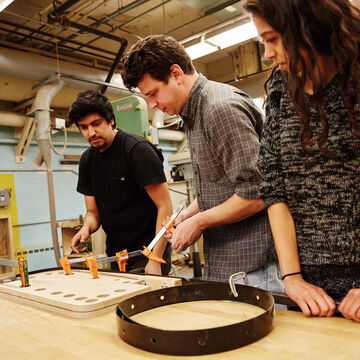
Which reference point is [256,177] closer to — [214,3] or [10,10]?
[214,3]

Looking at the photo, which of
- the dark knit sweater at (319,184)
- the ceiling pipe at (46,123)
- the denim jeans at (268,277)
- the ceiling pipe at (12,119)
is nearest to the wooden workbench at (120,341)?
the dark knit sweater at (319,184)

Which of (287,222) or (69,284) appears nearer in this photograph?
(287,222)

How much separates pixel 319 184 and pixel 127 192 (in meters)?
1.05

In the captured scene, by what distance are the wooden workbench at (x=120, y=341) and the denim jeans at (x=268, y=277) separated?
329mm

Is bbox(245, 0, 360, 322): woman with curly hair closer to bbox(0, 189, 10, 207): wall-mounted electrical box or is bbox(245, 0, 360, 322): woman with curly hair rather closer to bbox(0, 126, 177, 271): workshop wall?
bbox(0, 189, 10, 207): wall-mounted electrical box

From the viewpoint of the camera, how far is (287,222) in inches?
34.9

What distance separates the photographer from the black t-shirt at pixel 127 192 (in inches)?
67.2

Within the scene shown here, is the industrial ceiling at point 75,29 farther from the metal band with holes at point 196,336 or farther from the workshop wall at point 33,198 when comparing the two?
the metal band with holes at point 196,336

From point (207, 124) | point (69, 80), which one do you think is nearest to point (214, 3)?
point (69, 80)

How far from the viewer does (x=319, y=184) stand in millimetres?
837

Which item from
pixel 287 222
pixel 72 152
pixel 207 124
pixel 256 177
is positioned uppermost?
pixel 72 152

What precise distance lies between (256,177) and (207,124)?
23 cm

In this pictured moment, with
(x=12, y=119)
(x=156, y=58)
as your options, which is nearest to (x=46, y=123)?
(x=12, y=119)

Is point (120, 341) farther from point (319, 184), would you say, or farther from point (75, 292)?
point (319, 184)
